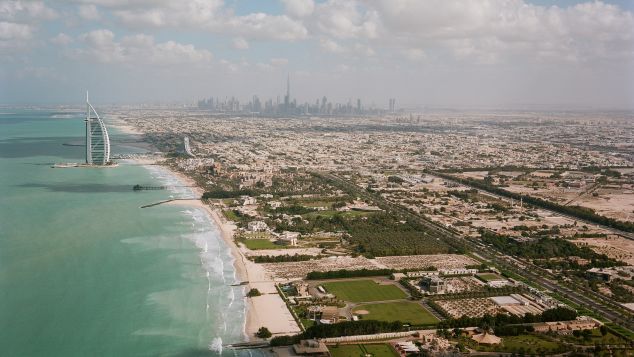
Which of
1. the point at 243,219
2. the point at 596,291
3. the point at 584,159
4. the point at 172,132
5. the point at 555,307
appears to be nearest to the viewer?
the point at 555,307

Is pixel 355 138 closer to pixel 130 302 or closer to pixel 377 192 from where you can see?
pixel 377 192

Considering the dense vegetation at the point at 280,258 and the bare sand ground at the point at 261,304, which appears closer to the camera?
the bare sand ground at the point at 261,304

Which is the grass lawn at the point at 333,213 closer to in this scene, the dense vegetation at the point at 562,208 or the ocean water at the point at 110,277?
the ocean water at the point at 110,277

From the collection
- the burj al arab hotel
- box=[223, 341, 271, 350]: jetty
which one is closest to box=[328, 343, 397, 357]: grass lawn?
box=[223, 341, 271, 350]: jetty

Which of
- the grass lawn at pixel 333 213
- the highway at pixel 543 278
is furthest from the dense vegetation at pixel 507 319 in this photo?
the grass lawn at pixel 333 213

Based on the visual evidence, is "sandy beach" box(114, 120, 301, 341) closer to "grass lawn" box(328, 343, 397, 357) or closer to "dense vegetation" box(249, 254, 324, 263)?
"dense vegetation" box(249, 254, 324, 263)

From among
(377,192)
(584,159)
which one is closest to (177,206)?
(377,192)

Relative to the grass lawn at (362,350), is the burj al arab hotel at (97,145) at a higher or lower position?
higher
